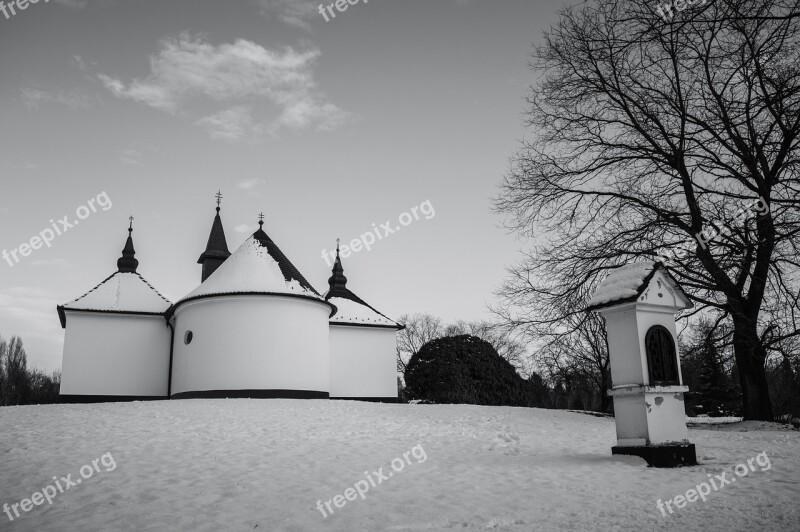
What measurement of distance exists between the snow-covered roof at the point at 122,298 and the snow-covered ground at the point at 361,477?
1214cm

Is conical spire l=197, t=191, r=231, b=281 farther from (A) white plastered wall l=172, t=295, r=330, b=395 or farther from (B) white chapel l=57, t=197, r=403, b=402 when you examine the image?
(A) white plastered wall l=172, t=295, r=330, b=395

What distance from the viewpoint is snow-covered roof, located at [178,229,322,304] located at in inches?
795

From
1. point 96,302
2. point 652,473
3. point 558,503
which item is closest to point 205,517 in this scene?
point 558,503

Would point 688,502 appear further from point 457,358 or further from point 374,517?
point 457,358

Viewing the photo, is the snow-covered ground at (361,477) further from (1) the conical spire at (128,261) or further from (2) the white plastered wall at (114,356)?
(1) the conical spire at (128,261)

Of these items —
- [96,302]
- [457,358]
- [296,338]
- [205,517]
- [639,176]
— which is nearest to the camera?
[205,517]

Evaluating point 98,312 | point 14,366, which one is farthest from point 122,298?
point 14,366

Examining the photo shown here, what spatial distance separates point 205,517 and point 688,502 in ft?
15.9

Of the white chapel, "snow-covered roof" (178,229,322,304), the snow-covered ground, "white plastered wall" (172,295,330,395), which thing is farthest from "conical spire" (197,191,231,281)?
the snow-covered ground

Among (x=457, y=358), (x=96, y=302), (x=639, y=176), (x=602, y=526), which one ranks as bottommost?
(x=602, y=526)

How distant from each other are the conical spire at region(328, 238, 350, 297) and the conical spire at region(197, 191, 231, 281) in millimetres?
5536

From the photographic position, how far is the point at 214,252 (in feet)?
99.2

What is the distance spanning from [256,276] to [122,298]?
797 cm

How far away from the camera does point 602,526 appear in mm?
5199
